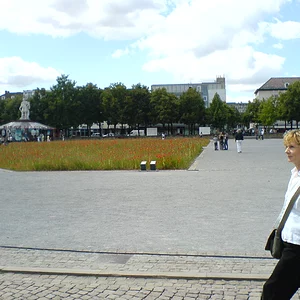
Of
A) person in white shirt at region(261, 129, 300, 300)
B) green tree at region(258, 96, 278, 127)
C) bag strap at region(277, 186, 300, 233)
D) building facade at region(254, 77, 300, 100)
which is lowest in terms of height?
person in white shirt at region(261, 129, 300, 300)

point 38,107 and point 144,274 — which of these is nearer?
point 144,274

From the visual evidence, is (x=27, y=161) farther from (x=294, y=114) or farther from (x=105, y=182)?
(x=294, y=114)

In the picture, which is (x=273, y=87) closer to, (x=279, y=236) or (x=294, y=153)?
(x=294, y=153)

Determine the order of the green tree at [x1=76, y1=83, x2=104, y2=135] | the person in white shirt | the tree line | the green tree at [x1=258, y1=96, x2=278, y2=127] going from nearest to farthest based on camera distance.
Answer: the person in white shirt, the tree line, the green tree at [x1=258, y1=96, x2=278, y2=127], the green tree at [x1=76, y1=83, x2=104, y2=135]

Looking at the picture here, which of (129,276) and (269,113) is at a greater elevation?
(269,113)

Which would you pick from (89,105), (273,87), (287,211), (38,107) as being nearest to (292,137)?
(287,211)

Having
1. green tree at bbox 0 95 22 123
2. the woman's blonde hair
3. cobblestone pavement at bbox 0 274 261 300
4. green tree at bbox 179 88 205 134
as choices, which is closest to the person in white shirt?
the woman's blonde hair

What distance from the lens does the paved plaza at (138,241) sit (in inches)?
205

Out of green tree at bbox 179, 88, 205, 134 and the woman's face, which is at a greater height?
green tree at bbox 179, 88, 205, 134

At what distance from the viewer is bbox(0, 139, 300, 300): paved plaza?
205 inches

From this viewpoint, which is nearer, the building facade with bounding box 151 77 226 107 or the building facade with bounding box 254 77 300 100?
the building facade with bounding box 254 77 300 100

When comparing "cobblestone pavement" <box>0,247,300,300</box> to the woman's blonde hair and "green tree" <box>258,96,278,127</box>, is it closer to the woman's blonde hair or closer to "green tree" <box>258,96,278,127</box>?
the woman's blonde hair

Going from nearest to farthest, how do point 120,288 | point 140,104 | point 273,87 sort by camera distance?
point 120,288
point 140,104
point 273,87

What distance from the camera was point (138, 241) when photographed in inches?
287
